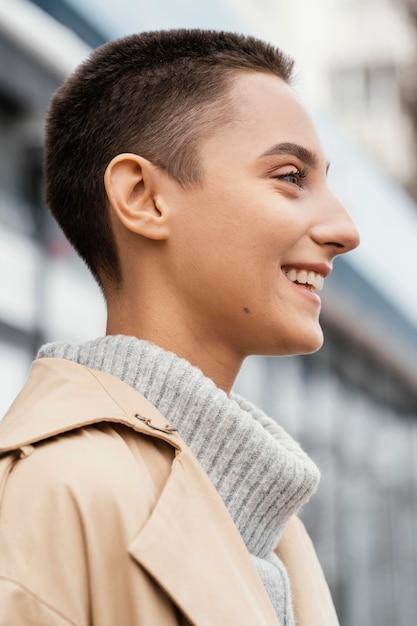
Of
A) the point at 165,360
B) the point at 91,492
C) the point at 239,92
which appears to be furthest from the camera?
the point at 239,92

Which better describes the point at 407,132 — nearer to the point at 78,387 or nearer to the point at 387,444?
the point at 387,444

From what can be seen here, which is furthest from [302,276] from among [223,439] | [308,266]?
[223,439]

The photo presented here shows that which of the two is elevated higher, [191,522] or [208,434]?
[208,434]

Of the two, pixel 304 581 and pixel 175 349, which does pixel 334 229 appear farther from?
pixel 304 581

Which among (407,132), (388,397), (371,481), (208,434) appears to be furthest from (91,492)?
(407,132)

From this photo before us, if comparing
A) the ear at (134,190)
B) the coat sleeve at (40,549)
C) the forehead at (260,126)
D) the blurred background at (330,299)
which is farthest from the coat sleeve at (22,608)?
the blurred background at (330,299)

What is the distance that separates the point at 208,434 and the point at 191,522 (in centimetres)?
22

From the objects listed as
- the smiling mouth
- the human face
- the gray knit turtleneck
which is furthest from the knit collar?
the smiling mouth

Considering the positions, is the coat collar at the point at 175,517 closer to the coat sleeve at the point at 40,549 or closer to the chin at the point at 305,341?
the coat sleeve at the point at 40,549

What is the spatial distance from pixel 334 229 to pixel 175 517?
0.57m

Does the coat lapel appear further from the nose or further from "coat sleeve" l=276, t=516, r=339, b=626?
the nose

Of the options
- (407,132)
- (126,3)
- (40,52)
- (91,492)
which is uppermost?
(407,132)

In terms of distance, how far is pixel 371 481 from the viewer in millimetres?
10562

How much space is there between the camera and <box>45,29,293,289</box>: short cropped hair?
71.5 inches
